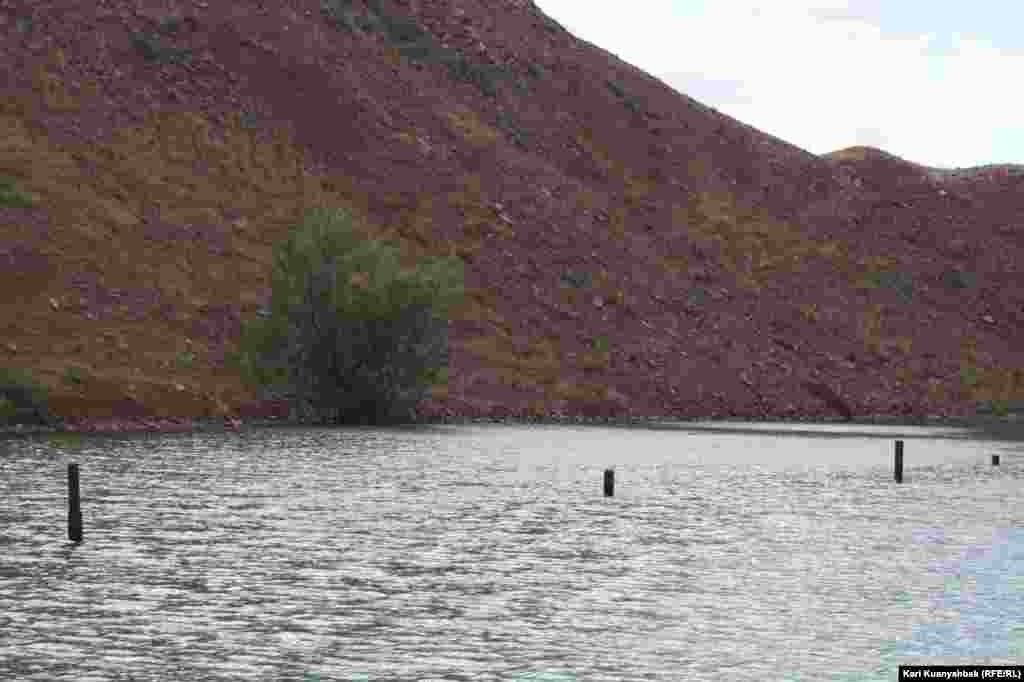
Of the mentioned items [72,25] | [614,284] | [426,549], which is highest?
[72,25]

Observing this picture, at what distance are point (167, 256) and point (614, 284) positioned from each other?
158 ft

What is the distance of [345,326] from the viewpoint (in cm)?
12369

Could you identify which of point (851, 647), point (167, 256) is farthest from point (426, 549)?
point (167, 256)

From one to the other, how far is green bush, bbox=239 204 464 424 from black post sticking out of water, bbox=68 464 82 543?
68.7 meters

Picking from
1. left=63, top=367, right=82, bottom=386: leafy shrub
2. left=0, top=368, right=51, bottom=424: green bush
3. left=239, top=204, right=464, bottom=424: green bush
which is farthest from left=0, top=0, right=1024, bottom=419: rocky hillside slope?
left=0, top=368, right=51, bottom=424: green bush

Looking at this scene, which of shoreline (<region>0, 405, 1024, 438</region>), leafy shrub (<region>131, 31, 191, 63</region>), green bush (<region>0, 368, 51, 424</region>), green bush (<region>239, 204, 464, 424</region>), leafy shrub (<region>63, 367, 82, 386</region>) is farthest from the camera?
leafy shrub (<region>131, 31, 191, 63</region>)

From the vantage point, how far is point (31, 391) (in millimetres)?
115562

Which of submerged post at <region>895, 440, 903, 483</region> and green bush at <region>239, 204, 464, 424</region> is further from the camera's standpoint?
green bush at <region>239, 204, 464, 424</region>

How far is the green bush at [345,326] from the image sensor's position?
123625mm

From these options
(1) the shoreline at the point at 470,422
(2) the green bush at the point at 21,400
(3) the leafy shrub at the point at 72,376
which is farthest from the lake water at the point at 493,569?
(3) the leafy shrub at the point at 72,376

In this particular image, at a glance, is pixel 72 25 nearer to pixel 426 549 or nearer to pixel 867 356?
pixel 867 356

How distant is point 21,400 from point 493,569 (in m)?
72.3

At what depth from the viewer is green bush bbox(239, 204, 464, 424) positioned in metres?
124

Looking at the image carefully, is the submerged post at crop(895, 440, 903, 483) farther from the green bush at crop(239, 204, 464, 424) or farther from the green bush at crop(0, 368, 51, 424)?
the green bush at crop(0, 368, 51, 424)
